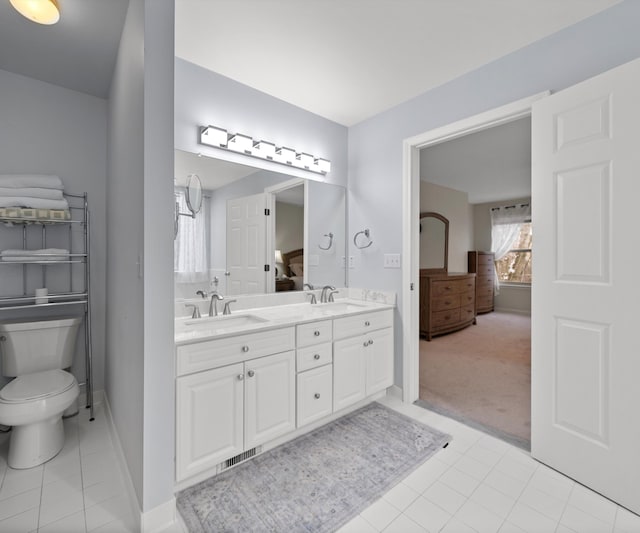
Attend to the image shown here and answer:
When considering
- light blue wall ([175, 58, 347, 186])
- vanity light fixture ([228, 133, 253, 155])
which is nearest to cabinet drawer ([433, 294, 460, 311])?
light blue wall ([175, 58, 347, 186])

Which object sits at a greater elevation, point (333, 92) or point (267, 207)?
point (333, 92)

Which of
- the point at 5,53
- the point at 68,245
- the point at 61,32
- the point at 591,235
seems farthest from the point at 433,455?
the point at 5,53

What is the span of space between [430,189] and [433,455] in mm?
4395

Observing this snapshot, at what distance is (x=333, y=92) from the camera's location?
7.99ft

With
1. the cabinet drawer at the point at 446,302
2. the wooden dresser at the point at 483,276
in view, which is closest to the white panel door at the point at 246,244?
the cabinet drawer at the point at 446,302

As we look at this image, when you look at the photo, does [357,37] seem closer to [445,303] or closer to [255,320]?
[255,320]

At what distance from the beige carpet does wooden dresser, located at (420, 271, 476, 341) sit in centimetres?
19

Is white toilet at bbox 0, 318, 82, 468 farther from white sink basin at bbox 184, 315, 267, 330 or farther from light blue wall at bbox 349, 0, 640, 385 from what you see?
light blue wall at bbox 349, 0, 640, 385

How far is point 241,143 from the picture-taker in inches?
→ 90.3

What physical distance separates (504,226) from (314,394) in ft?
21.9

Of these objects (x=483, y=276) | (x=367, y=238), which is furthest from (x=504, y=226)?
(x=367, y=238)

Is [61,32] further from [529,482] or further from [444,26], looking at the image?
[529,482]

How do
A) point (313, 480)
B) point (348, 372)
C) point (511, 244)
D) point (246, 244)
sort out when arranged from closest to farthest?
point (313, 480) → point (348, 372) → point (246, 244) → point (511, 244)

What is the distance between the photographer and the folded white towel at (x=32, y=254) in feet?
6.55
